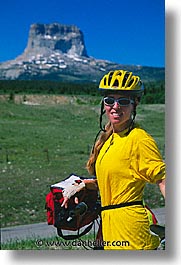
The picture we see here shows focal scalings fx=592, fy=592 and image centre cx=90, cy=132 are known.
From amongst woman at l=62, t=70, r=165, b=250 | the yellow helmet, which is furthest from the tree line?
woman at l=62, t=70, r=165, b=250

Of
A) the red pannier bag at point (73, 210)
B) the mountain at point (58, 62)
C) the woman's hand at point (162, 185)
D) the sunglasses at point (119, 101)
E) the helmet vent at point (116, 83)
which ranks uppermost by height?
the mountain at point (58, 62)

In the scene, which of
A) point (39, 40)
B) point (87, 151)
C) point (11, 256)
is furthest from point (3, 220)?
point (39, 40)

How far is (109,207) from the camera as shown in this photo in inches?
182

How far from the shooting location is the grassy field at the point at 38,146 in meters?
5.04

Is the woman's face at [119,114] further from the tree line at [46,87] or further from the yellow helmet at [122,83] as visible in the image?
the tree line at [46,87]

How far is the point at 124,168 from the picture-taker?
4.49 m

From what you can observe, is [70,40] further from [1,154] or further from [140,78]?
[1,154]

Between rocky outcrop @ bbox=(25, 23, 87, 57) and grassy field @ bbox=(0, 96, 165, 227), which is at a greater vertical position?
rocky outcrop @ bbox=(25, 23, 87, 57)

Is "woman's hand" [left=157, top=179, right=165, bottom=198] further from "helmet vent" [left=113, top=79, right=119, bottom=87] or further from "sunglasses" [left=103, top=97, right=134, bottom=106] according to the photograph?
"helmet vent" [left=113, top=79, right=119, bottom=87]

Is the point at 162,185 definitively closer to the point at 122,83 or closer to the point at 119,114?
the point at 119,114

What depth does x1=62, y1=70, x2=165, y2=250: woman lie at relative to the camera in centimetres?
447

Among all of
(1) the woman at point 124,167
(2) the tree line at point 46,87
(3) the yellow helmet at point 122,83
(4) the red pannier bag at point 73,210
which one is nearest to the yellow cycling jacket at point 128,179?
(1) the woman at point 124,167

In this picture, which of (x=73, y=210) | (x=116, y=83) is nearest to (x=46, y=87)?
(x=116, y=83)

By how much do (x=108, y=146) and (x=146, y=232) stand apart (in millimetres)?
734
